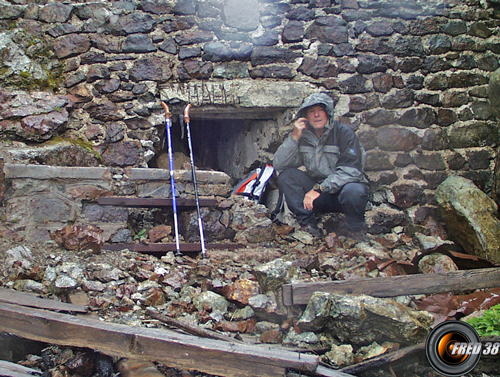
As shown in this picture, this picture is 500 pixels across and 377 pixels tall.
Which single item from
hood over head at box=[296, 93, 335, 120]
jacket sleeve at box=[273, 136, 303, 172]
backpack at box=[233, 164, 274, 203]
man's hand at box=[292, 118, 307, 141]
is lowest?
backpack at box=[233, 164, 274, 203]

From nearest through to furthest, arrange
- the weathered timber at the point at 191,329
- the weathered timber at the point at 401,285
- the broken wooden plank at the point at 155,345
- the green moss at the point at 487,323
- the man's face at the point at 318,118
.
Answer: the broken wooden plank at the point at 155,345
the weathered timber at the point at 191,329
the green moss at the point at 487,323
the weathered timber at the point at 401,285
the man's face at the point at 318,118

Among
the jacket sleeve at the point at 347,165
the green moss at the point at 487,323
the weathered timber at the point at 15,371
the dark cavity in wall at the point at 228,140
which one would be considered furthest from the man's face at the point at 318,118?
the weathered timber at the point at 15,371

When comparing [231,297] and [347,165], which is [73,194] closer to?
[231,297]

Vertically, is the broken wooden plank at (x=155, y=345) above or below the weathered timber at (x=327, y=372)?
above

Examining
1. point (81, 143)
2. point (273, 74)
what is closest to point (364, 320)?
point (273, 74)

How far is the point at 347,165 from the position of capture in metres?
4.14

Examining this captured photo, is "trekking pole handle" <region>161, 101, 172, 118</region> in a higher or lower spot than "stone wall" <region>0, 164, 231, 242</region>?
higher

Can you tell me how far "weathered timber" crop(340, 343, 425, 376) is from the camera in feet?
7.30

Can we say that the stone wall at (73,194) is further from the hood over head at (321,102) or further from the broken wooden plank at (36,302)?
the hood over head at (321,102)

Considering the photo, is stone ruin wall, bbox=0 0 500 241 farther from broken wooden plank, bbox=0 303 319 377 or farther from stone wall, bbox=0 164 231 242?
broken wooden plank, bbox=0 303 319 377

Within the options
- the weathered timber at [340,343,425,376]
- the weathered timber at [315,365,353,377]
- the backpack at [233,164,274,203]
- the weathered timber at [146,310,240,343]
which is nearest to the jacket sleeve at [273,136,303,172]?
the backpack at [233,164,274,203]

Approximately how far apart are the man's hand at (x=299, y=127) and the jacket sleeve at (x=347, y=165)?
14.7 inches

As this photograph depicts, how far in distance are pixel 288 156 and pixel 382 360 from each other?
7.63 feet

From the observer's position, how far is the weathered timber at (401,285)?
2.72 m
